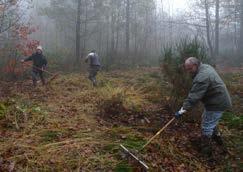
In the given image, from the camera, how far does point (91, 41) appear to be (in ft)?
96.9

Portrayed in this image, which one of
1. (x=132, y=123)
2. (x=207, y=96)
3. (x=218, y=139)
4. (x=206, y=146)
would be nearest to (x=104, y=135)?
(x=132, y=123)

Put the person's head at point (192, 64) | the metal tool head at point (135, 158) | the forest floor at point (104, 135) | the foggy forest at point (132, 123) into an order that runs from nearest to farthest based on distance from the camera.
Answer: the metal tool head at point (135, 158) < the forest floor at point (104, 135) < the foggy forest at point (132, 123) < the person's head at point (192, 64)

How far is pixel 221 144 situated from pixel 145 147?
1707 mm

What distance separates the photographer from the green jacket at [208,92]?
6145 millimetres

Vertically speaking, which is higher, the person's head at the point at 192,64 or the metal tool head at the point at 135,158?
the person's head at the point at 192,64

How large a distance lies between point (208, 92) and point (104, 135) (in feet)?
7.71

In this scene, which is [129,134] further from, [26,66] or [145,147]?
[26,66]

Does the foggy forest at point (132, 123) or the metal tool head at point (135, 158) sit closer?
the metal tool head at point (135, 158)

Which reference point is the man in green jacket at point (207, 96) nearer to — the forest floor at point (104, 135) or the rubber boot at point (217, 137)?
the rubber boot at point (217, 137)

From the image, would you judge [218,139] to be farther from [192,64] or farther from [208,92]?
[192,64]

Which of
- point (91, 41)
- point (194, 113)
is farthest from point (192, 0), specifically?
point (194, 113)

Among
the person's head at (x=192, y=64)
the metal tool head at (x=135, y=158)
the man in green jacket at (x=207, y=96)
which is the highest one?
the person's head at (x=192, y=64)

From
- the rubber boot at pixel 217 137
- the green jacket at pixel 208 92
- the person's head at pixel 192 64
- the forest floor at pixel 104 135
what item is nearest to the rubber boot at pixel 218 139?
the rubber boot at pixel 217 137

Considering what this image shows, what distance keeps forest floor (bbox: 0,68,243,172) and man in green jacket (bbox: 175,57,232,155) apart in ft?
1.67
